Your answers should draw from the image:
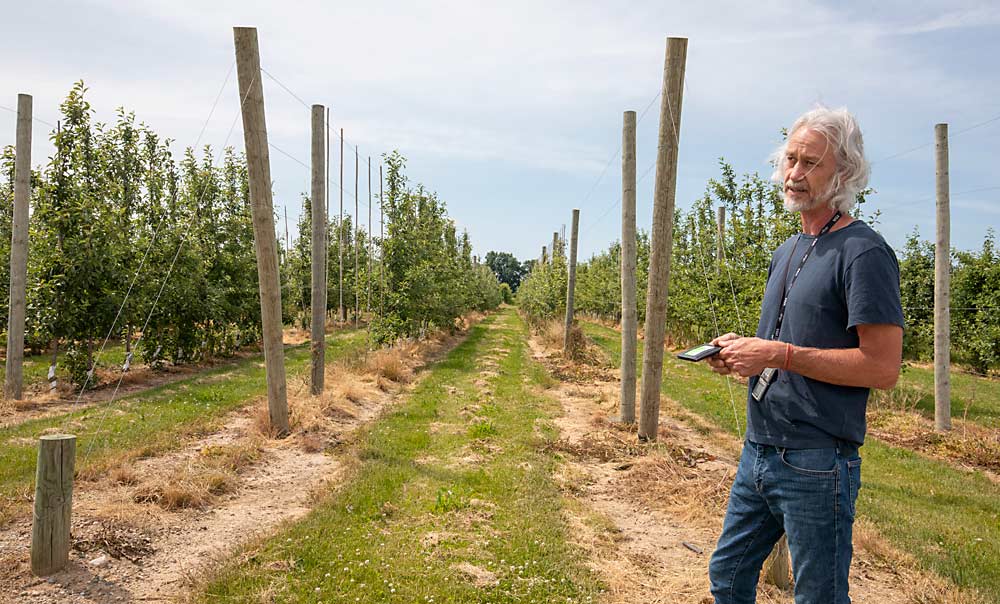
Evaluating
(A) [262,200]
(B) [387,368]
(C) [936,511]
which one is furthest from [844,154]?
(B) [387,368]

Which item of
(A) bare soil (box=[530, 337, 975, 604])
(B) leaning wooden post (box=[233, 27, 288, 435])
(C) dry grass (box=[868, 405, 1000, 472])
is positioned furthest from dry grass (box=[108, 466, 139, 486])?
(C) dry grass (box=[868, 405, 1000, 472])

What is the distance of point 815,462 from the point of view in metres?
2.07

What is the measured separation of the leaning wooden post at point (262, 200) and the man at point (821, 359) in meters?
7.08

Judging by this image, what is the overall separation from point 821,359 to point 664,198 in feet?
20.6

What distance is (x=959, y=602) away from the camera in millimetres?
3975

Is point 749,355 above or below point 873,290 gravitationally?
below

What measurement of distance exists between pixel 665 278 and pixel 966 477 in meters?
4.46

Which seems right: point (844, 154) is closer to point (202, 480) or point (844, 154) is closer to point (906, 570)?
point (906, 570)

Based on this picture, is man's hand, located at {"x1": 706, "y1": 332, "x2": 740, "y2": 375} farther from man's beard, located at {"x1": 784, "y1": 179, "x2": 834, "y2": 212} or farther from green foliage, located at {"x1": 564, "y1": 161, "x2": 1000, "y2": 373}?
green foliage, located at {"x1": 564, "y1": 161, "x2": 1000, "y2": 373}

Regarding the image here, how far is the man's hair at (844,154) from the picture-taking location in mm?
2168

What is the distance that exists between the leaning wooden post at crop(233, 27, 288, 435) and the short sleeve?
7.36 metres

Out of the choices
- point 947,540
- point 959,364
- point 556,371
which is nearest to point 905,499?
point 947,540

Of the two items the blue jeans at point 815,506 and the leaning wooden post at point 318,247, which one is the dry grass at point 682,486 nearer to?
the blue jeans at point 815,506

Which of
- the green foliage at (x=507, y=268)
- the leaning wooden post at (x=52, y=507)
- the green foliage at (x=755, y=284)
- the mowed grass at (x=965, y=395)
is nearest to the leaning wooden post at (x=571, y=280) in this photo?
the green foliage at (x=755, y=284)
